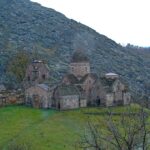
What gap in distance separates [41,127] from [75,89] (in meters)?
20.5

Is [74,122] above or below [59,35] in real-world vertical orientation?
below

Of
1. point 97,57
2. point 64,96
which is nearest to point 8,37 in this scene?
point 97,57

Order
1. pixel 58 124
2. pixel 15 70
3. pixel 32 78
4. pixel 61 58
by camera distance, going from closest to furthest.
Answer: pixel 58 124 → pixel 32 78 → pixel 15 70 → pixel 61 58

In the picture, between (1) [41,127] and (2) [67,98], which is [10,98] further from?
(1) [41,127]

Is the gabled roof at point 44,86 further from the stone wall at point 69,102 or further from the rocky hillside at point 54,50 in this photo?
the rocky hillside at point 54,50

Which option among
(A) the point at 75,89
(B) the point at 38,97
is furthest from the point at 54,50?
(B) the point at 38,97

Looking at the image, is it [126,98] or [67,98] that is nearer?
[67,98]

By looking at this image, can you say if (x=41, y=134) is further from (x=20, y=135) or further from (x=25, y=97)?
(x=25, y=97)

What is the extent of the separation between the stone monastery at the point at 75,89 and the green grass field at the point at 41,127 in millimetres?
3119

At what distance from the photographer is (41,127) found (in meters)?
68.7

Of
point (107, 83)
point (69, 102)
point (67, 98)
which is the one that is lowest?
point (69, 102)

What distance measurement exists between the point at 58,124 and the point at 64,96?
557 inches

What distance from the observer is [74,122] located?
245 feet

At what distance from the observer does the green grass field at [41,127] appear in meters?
59.2
